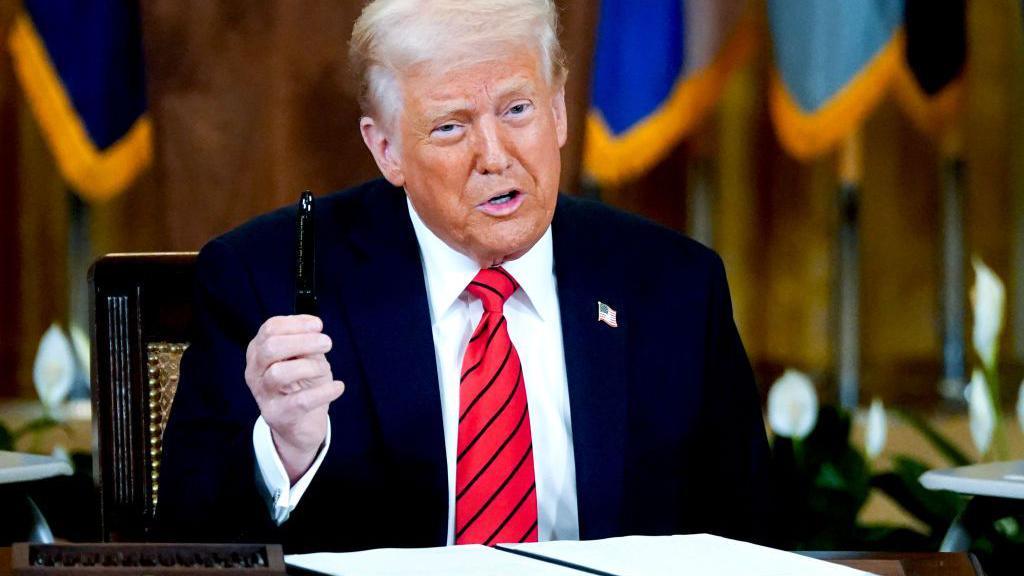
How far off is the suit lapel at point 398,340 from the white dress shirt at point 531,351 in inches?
0.8

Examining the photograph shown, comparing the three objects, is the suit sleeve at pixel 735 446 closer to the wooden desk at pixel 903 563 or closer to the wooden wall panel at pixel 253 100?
the wooden desk at pixel 903 563

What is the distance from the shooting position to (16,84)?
11.0 ft

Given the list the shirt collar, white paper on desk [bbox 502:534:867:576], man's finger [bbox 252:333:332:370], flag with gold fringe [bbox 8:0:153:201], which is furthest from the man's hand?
flag with gold fringe [bbox 8:0:153:201]

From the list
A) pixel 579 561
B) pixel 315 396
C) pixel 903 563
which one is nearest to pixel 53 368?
pixel 315 396

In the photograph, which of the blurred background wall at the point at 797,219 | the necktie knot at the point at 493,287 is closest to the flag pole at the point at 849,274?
the blurred background wall at the point at 797,219

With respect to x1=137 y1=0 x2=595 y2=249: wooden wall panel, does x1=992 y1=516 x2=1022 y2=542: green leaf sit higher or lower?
lower

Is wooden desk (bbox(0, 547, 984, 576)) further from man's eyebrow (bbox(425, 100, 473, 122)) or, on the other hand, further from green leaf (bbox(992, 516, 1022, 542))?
green leaf (bbox(992, 516, 1022, 542))

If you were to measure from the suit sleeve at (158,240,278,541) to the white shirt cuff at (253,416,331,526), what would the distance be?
0.01 meters

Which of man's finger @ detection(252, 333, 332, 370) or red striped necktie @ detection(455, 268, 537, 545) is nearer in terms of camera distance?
man's finger @ detection(252, 333, 332, 370)

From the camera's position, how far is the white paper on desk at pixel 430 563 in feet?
3.65

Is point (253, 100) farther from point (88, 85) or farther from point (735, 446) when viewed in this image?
point (735, 446)

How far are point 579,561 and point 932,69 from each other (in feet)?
8.26

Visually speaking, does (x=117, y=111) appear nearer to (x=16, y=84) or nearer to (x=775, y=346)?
(x=16, y=84)

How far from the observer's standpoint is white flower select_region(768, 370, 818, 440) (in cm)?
251
